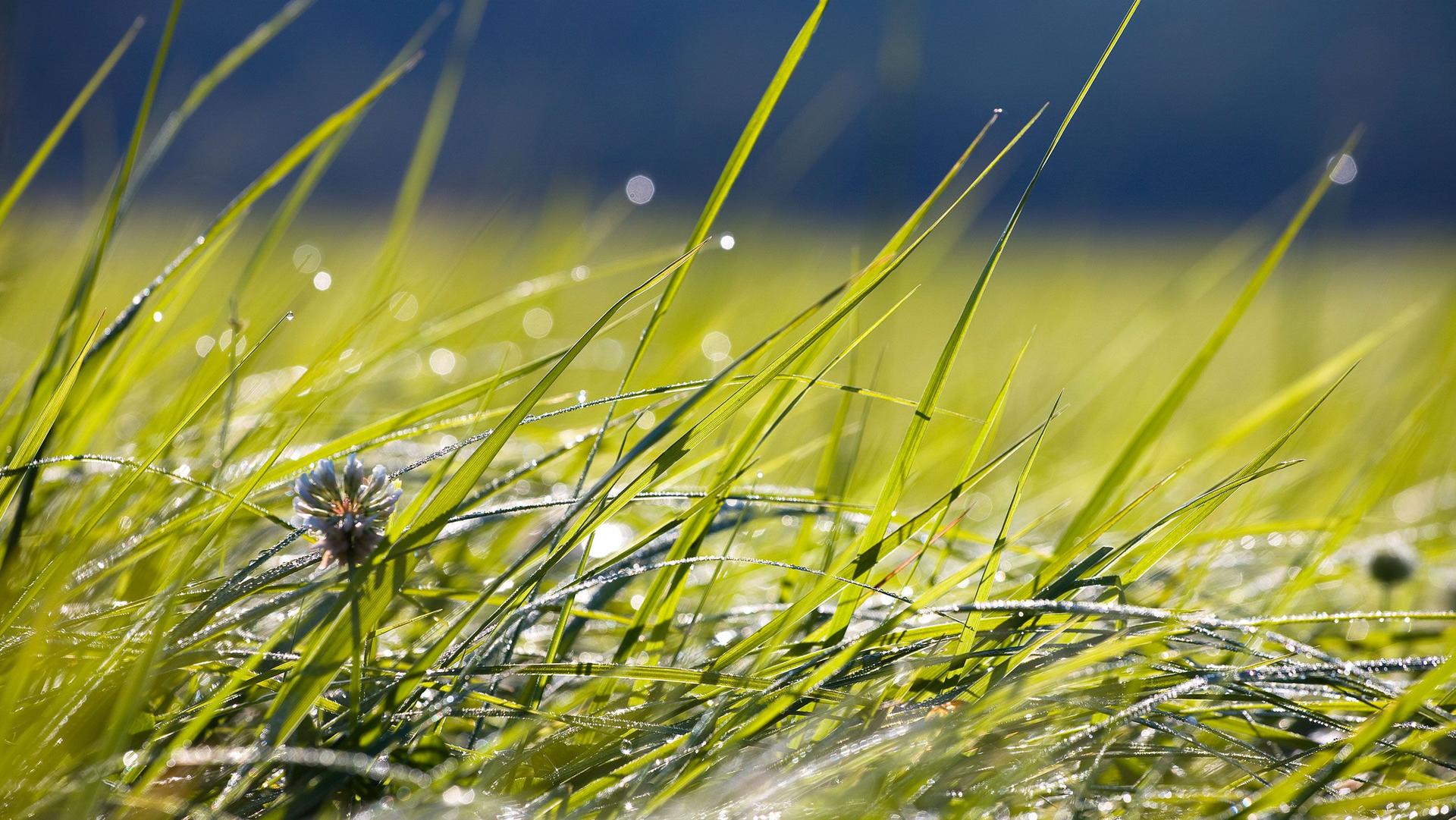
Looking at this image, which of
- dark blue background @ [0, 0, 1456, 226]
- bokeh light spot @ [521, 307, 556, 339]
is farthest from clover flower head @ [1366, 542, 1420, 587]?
dark blue background @ [0, 0, 1456, 226]

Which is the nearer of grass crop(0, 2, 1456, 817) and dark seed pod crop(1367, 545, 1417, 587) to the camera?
grass crop(0, 2, 1456, 817)

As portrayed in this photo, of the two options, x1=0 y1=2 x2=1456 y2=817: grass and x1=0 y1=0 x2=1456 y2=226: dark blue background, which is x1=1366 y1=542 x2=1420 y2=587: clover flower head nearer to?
x1=0 y1=2 x2=1456 y2=817: grass

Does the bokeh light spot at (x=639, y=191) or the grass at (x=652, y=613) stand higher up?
the bokeh light spot at (x=639, y=191)

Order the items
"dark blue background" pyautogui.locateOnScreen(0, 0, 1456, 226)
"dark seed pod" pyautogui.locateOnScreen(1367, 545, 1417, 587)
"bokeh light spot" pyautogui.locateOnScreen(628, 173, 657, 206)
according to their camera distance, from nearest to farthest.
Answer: "dark seed pod" pyautogui.locateOnScreen(1367, 545, 1417, 587) < "bokeh light spot" pyautogui.locateOnScreen(628, 173, 657, 206) < "dark blue background" pyautogui.locateOnScreen(0, 0, 1456, 226)

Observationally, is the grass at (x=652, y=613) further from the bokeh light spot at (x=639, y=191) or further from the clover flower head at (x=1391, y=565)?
the bokeh light spot at (x=639, y=191)

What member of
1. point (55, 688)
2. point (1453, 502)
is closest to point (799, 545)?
point (55, 688)

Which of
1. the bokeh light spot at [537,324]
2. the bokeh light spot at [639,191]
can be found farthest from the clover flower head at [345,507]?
the bokeh light spot at [537,324]
